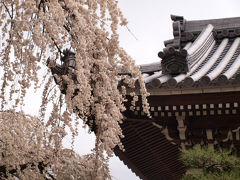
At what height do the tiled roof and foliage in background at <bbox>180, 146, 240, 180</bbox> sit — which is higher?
the tiled roof

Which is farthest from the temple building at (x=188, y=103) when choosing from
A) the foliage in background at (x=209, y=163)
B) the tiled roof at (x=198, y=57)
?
the foliage in background at (x=209, y=163)

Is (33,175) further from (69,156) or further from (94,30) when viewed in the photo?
(94,30)

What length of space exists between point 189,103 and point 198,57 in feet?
6.83

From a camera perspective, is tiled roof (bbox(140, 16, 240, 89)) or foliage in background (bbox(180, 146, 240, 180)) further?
tiled roof (bbox(140, 16, 240, 89))

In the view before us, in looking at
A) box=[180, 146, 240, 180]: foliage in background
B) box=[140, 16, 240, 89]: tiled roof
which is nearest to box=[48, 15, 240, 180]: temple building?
box=[140, 16, 240, 89]: tiled roof

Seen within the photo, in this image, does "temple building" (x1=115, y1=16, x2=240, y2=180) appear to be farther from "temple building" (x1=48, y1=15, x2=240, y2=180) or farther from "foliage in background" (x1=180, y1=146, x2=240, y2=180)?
"foliage in background" (x1=180, y1=146, x2=240, y2=180)

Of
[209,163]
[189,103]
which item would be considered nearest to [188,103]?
[189,103]

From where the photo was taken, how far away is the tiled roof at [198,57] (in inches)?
237

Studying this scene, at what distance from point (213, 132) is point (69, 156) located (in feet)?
7.64

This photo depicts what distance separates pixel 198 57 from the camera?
7.98 metres

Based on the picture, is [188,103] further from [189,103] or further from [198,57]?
[198,57]

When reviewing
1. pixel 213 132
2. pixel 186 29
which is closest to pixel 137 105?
pixel 213 132

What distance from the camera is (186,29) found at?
9562 millimetres

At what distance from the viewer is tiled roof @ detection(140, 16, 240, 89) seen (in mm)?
6008
